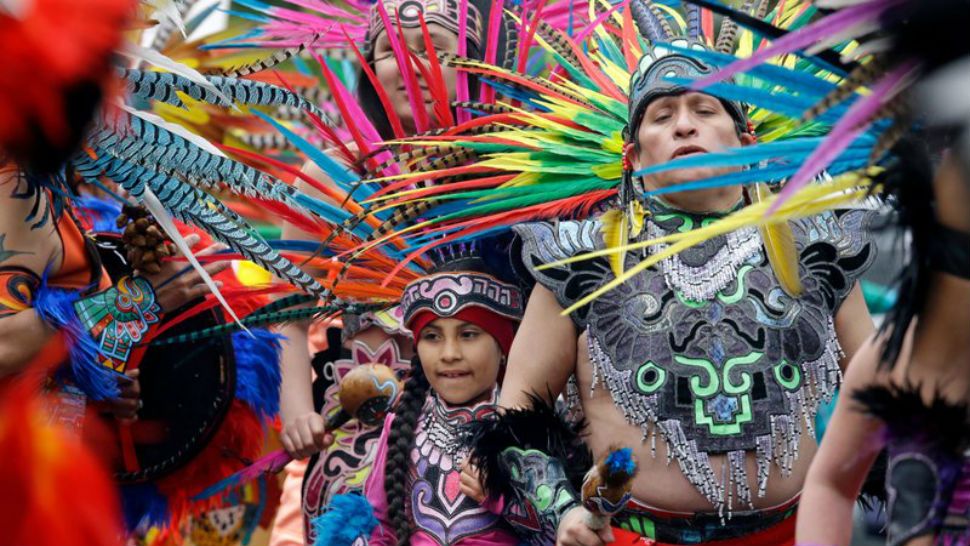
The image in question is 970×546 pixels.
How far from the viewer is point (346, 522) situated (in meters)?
4.83

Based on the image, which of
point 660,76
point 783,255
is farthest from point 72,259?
point 783,255

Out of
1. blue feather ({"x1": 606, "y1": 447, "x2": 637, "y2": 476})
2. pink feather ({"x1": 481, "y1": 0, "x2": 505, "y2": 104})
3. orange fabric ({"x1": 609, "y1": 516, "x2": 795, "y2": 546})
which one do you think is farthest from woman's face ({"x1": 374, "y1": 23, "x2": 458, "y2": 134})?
blue feather ({"x1": 606, "y1": 447, "x2": 637, "y2": 476})

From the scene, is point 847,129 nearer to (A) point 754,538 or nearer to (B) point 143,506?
(A) point 754,538

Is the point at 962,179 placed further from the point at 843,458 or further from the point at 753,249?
the point at 753,249

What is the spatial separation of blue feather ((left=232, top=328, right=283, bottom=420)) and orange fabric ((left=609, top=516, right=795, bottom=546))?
1849 mm

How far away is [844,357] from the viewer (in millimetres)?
4242

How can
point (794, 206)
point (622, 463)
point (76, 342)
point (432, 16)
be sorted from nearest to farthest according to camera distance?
point (794, 206) < point (622, 463) < point (76, 342) < point (432, 16)

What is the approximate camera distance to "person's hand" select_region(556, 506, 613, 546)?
3.76 m

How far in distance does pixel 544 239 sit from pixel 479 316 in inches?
23.1

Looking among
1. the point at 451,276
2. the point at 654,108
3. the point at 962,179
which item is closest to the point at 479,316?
the point at 451,276

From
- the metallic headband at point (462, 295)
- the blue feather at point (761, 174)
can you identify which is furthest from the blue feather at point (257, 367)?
the blue feather at point (761, 174)

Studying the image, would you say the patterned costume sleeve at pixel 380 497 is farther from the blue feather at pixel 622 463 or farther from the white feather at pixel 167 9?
the blue feather at pixel 622 463

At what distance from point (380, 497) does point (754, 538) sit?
1.17 m

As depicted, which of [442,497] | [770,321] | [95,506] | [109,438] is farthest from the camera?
[109,438]
